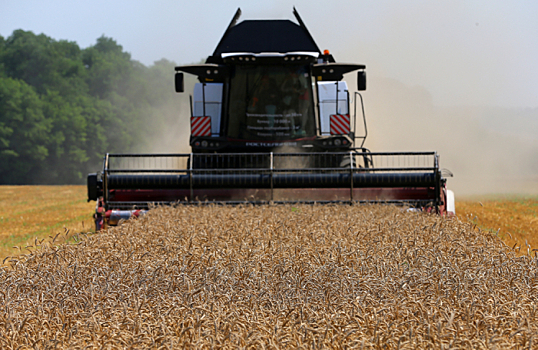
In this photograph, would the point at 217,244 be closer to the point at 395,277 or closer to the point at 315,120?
the point at 395,277

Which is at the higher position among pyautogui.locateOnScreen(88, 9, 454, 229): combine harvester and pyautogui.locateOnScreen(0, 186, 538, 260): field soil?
pyautogui.locateOnScreen(88, 9, 454, 229): combine harvester

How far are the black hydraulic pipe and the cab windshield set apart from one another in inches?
46.8

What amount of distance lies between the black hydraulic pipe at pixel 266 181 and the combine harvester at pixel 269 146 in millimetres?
14

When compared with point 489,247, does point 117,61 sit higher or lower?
higher

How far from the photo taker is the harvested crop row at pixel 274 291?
235cm

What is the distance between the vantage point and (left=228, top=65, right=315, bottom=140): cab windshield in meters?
8.95

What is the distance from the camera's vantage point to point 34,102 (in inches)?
1400

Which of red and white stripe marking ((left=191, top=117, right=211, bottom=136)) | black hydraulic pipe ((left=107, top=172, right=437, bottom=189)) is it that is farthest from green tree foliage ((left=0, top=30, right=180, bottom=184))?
black hydraulic pipe ((left=107, top=172, right=437, bottom=189))

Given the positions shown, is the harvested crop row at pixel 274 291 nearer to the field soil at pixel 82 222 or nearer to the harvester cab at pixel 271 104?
the field soil at pixel 82 222

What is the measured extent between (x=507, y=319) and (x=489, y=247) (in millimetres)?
1859

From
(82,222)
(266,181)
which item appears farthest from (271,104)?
(82,222)

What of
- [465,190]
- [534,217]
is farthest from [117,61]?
[534,217]

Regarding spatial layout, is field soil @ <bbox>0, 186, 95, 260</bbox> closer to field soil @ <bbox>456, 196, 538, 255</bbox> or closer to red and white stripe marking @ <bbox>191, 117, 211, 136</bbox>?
red and white stripe marking @ <bbox>191, 117, 211, 136</bbox>

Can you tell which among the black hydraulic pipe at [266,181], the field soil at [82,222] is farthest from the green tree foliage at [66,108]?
the black hydraulic pipe at [266,181]
